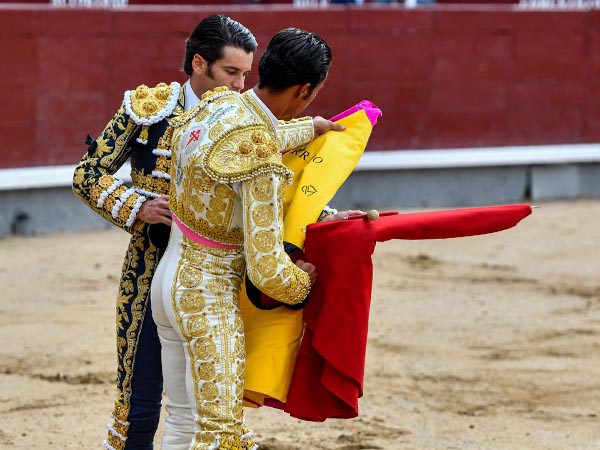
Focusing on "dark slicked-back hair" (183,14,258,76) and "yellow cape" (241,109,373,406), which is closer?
"yellow cape" (241,109,373,406)

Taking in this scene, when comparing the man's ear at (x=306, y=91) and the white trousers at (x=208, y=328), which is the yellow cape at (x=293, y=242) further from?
the man's ear at (x=306, y=91)

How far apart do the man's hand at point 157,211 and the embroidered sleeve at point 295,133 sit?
0.28 meters

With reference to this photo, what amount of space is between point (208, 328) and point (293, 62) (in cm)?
53

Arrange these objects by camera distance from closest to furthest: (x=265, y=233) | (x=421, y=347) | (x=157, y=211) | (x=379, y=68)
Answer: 1. (x=265, y=233)
2. (x=157, y=211)
3. (x=421, y=347)
4. (x=379, y=68)

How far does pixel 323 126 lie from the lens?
110 inches

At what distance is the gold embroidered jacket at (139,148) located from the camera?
8.84ft

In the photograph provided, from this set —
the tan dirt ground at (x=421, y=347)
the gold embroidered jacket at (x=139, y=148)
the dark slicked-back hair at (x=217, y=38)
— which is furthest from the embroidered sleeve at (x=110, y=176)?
the tan dirt ground at (x=421, y=347)

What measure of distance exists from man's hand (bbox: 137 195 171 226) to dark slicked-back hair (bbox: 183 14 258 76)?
1.05 feet

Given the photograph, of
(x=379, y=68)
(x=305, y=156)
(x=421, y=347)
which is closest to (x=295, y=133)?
(x=305, y=156)

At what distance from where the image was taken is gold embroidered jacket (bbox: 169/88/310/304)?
2.24 m

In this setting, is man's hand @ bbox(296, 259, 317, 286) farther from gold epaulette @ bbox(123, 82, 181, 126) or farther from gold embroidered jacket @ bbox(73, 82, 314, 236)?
gold epaulette @ bbox(123, 82, 181, 126)

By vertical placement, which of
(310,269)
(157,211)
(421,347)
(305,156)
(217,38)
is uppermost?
(217,38)

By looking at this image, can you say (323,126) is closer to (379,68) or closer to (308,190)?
(308,190)

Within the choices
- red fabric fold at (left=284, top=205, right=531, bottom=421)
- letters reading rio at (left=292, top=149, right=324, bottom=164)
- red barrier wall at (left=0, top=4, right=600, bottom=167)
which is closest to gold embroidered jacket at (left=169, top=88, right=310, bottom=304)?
red fabric fold at (left=284, top=205, right=531, bottom=421)
